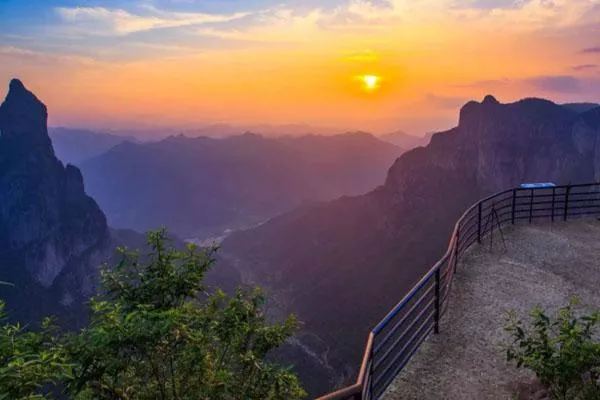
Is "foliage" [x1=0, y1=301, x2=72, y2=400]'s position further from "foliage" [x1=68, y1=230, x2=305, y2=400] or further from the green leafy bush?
"foliage" [x1=68, y1=230, x2=305, y2=400]

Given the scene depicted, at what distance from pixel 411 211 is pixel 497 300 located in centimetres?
13749

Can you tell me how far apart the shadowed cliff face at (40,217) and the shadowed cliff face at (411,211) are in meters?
54.3

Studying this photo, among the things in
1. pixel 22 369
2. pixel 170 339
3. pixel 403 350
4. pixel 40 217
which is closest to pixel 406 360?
pixel 403 350

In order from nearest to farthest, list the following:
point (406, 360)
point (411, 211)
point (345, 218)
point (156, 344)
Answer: point (156, 344) → point (406, 360) → point (411, 211) → point (345, 218)

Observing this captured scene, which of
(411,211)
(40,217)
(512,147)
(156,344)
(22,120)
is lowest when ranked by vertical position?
(411,211)

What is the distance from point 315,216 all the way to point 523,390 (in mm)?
168260

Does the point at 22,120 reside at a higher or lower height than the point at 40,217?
higher

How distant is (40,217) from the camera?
136375 millimetres

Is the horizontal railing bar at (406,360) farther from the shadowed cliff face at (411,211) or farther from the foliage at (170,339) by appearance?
the shadowed cliff face at (411,211)

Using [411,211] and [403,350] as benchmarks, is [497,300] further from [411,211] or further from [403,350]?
[411,211]

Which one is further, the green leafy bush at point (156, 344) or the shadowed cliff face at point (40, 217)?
the shadowed cliff face at point (40, 217)

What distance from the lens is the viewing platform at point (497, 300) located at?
25.3ft

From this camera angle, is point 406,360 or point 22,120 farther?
point 22,120

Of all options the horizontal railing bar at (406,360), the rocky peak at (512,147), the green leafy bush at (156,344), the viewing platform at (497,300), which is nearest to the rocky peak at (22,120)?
the rocky peak at (512,147)
